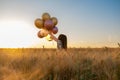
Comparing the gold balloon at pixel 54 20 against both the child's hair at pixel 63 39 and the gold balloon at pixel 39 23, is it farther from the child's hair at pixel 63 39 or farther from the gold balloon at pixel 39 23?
the child's hair at pixel 63 39

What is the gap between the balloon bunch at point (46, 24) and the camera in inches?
478

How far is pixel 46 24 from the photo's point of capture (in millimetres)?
12070

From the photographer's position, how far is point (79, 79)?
12.2 feet

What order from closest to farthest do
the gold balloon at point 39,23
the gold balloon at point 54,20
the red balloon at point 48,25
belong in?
the red balloon at point 48,25
the gold balloon at point 39,23
the gold balloon at point 54,20

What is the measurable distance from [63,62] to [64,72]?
0.27m

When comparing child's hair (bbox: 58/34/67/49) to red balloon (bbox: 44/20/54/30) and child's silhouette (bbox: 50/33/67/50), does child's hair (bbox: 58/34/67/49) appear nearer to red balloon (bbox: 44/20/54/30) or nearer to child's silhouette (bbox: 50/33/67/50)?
child's silhouette (bbox: 50/33/67/50)

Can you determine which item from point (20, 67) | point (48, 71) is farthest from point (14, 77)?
point (20, 67)

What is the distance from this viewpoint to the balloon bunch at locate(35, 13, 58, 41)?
1215 centimetres

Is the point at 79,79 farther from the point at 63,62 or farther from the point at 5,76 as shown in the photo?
the point at 5,76

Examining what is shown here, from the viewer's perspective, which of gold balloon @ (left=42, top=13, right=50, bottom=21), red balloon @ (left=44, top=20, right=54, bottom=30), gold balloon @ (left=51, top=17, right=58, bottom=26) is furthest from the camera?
gold balloon @ (left=51, top=17, right=58, bottom=26)

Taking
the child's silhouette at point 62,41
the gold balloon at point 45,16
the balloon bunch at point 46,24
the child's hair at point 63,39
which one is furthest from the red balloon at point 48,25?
the child's hair at point 63,39

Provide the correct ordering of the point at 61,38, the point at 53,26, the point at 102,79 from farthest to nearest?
the point at 61,38 < the point at 53,26 < the point at 102,79

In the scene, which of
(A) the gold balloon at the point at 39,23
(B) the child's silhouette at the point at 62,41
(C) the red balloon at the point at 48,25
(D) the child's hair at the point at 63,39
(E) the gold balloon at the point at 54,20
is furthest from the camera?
(D) the child's hair at the point at 63,39

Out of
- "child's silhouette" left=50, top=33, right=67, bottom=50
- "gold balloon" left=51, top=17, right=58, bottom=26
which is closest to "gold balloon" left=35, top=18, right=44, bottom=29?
"gold balloon" left=51, top=17, right=58, bottom=26
